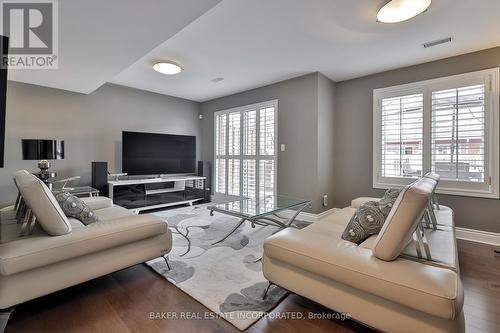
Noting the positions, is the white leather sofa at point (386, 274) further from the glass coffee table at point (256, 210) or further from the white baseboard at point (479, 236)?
the white baseboard at point (479, 236)

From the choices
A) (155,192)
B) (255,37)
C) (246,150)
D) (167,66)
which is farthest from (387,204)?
(155,192)

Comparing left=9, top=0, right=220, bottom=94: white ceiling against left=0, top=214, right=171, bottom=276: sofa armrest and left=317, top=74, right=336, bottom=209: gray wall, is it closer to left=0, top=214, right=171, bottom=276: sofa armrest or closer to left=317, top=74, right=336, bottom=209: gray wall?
left=0, top=214, right=171, bottom=276: sofa armrest

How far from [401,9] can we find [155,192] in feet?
14.3

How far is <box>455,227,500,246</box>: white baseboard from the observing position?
2.79 meters

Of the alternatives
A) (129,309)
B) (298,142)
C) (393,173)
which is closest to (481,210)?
(393,173)

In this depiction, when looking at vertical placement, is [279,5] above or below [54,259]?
above

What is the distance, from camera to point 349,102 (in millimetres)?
3947

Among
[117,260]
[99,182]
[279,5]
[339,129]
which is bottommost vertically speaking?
[117,260]

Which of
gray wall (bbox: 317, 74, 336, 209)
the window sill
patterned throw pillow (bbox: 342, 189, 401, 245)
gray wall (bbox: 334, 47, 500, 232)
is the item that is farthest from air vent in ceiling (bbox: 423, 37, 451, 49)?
patterned throw pillow (bbox: 342, 189, 401, 245)

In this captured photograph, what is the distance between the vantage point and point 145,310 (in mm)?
1537

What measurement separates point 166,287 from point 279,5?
8.38 ft

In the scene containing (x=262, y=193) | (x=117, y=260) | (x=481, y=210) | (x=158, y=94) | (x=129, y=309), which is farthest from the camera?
(x=158, y=94)

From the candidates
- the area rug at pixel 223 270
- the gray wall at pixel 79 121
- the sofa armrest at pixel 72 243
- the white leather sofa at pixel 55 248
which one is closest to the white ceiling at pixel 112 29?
the gray wall at pixel 79 121

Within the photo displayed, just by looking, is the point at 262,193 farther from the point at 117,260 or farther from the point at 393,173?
the point at 117,260
